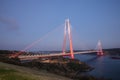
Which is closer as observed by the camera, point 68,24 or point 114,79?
point 114,79

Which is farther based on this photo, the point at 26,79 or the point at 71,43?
the point at 71,43

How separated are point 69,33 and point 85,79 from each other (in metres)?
33.6

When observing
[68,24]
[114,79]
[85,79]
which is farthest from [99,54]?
[85,79]

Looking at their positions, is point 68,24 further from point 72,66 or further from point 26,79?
point 26,79

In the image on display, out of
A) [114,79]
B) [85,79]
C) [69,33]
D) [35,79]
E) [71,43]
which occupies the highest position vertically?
[69,33]

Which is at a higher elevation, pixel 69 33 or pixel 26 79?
pixel 69 33

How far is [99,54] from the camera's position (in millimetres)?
90375

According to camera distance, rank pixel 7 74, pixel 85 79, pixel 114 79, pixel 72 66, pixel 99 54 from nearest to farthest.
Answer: pixel 7 74 < pixel 85 79 < pixel 114 79 < pixel 72 66 < pixel 99 54

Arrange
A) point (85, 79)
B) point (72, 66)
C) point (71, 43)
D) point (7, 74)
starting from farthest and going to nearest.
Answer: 1. point (71, 43)
2. point (72, 66)
3. point (85, 79)
4. point (7, 74)

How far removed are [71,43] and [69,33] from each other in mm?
2810

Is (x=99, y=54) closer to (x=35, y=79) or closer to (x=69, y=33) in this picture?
(x=69, y=33)

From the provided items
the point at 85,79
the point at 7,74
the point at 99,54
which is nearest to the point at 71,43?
the point at 85,79

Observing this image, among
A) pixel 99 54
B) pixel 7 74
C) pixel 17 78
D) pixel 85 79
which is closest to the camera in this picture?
→ pixel 17 78

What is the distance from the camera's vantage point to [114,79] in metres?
24.8
